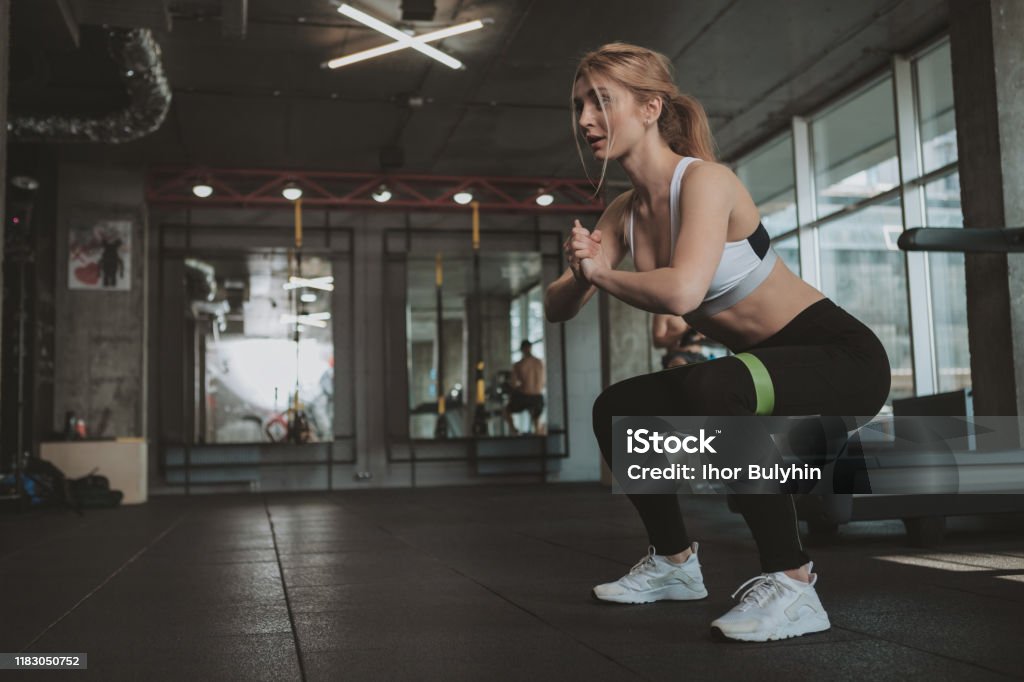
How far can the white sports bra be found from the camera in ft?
6.29

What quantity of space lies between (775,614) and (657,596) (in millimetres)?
489

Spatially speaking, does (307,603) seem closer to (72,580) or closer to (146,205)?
(72,580)

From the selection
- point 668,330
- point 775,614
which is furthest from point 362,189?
point 775,614

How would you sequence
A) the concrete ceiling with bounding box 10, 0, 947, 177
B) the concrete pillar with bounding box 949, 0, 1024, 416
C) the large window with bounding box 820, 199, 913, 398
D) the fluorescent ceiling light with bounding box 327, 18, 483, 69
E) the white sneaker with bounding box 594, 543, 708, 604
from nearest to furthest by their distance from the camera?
1. the white sneaker with bounding box 594, 543, 708, 604
2. the concrete pillar with bounding box 949, 0, 1024, 416
3. the fluorescent ceiling light with bounding box 327, 18, 483, 69
4. the concrete ceiling with bounding box 10, 0, 947, 177
5. the large window with bounding box 820, 199, 913, 398

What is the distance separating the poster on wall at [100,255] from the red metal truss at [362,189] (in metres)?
0.50

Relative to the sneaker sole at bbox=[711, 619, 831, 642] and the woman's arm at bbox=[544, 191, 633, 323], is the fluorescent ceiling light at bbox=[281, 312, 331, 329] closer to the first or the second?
the woman's arm at bbox=[544, 191, 633, 323]

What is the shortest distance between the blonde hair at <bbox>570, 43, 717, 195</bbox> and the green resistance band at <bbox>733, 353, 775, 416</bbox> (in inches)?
19.1

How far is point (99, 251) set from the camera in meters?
9.48

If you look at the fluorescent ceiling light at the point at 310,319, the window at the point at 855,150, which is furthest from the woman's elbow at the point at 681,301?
the fluorescent ceiling light at the point at 310,319

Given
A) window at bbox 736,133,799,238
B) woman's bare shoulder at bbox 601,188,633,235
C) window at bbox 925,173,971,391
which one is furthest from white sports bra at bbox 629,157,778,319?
window at bbox 736,133,799,238

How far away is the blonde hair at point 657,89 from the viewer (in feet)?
6.57

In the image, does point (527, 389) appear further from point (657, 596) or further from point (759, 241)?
point (759, 241)

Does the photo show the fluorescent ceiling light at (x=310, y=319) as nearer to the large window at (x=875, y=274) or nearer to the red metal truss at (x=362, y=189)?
the red metal truss at (x=362, y=189)

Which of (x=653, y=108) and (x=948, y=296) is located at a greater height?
(x=948, y=296)
